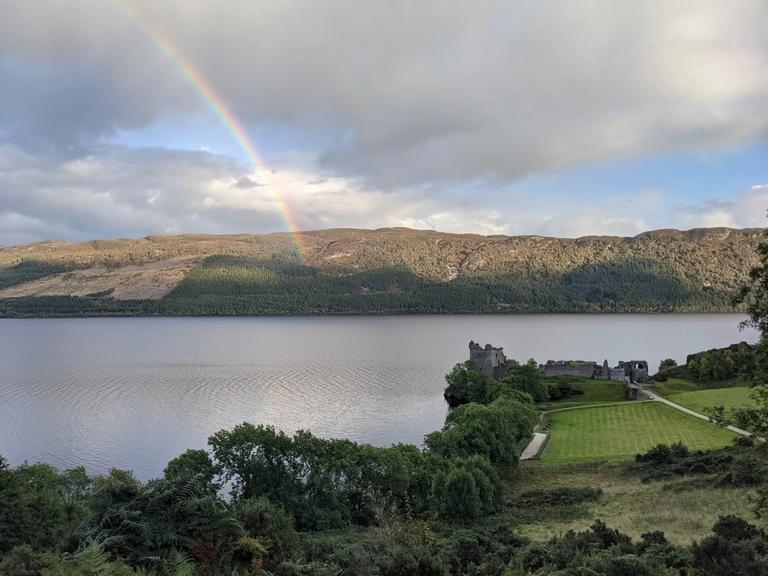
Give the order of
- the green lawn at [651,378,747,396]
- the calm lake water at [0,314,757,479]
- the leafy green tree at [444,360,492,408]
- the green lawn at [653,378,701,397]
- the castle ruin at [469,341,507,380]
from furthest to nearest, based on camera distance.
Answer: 1. the castle ruin at [469,341,507,380]
2. the leafy green tree at [444,360,492,408]
3. the green lawn at [653,378,701,397]
4. the green lawn at [651,378,747,396]
5. the calm lake water at [0,314,757,479]

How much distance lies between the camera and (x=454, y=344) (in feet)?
526

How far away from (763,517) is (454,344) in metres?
142

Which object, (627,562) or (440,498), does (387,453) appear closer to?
(440,498)

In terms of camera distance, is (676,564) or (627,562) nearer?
(627,562)

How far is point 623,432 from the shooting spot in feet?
162

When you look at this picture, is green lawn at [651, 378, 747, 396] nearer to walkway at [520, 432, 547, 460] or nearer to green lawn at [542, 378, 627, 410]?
green lawn at [542, 378, 627, 410]

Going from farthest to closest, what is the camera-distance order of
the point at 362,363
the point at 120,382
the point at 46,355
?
the point at 46,355 < the point at 362,363 < the point at 120,382

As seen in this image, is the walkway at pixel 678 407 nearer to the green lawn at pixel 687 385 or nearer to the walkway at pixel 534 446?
the green lawn at pixel 687 385

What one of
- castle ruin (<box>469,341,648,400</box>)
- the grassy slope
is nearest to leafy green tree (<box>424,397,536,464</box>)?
the grassy slope

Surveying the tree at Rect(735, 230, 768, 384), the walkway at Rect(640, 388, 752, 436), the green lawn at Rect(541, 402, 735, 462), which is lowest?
the green lawn at Rect(541, 402, 735, 462)

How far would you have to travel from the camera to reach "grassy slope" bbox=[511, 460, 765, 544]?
20.2 metres

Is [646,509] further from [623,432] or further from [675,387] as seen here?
[675,387]

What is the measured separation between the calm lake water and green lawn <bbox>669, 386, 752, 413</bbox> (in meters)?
26.2

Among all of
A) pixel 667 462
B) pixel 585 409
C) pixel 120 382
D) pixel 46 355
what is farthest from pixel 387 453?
pixel 46 355
